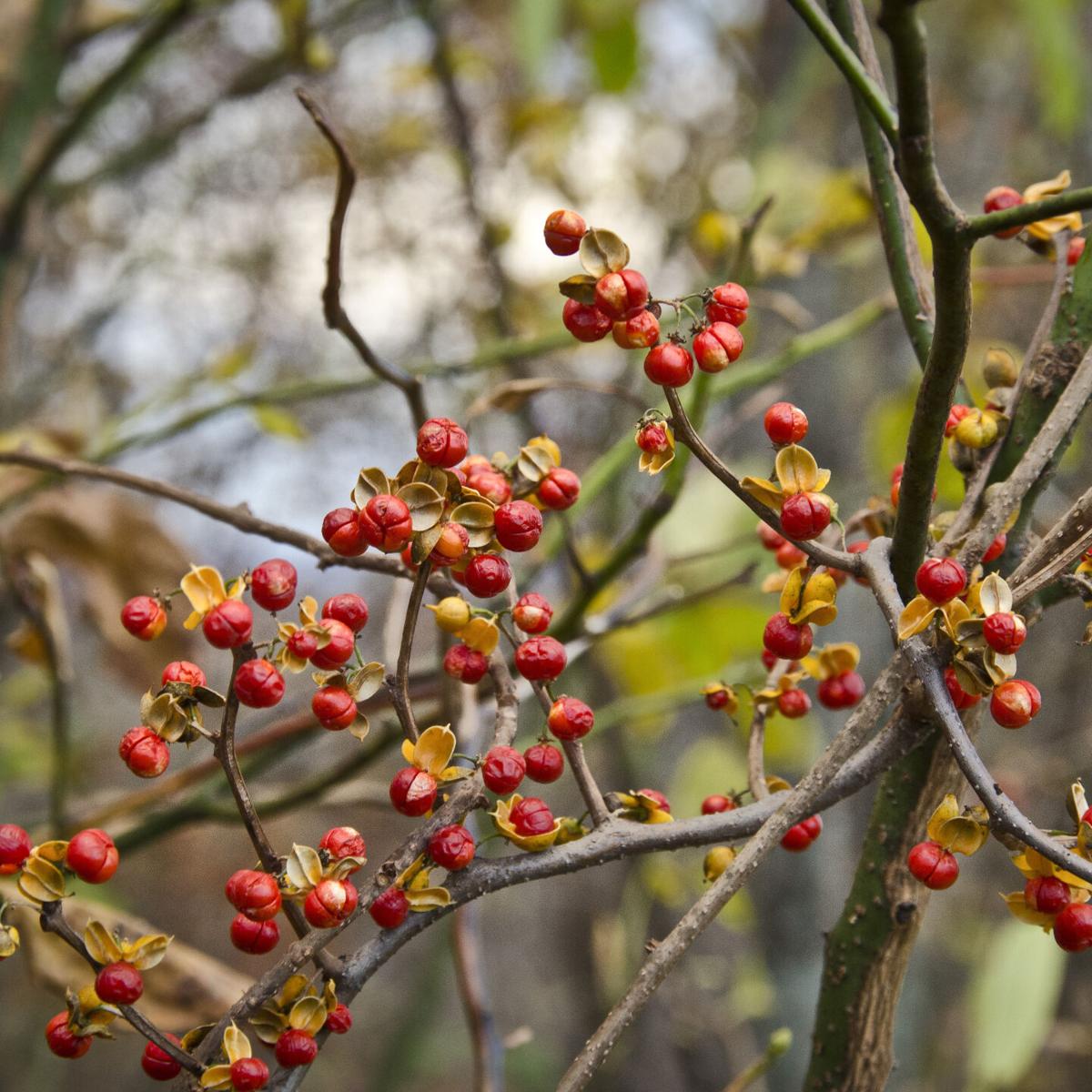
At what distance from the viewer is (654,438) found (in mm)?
315

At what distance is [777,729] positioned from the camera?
1.14 metres

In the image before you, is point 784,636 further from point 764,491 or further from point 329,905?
point 329,905

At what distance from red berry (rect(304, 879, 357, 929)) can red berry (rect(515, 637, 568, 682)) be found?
9cm

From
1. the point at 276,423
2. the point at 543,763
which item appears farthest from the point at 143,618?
the point at 276,423

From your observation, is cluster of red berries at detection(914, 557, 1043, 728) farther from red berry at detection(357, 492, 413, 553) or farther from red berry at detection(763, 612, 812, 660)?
red berry at detection(357, 492, 413, 553)

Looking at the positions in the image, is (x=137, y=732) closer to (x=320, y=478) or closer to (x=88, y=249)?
(x=88, y=249)

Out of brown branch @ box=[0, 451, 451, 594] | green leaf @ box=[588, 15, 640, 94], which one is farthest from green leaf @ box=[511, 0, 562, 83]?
brown branch @ box=[0, 451, 451, 594]

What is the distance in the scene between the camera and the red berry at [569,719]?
13.6 inches

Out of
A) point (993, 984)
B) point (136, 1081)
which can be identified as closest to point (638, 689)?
point (993, 984)

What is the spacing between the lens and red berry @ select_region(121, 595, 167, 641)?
0.37 meters

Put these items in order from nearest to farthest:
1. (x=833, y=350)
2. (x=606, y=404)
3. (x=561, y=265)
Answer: (x=833, y=350), (x=561, y=265), (x=606, y=404)

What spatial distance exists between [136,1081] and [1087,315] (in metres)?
3.56

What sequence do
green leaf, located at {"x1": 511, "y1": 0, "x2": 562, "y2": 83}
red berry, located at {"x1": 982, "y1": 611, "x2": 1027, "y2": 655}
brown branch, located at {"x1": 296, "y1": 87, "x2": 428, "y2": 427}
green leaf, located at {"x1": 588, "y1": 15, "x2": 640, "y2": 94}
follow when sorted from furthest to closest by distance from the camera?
green leaf, located at {"x1": 588, "y1": 15, "x2": 640, "y2": 94} < green leaf, located at {"x1": 511, "y1": 0, "x2": 562, "y2": 83} < brown branch, located at {"x1": 296, "y1": 87, "x2": 428, "y2": 427} < red berry, located at {"x1": 982, "y1": 611, "x2": 1027, "y2": 655}

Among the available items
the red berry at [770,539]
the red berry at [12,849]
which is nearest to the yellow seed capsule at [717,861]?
the red berry at [770,539]
